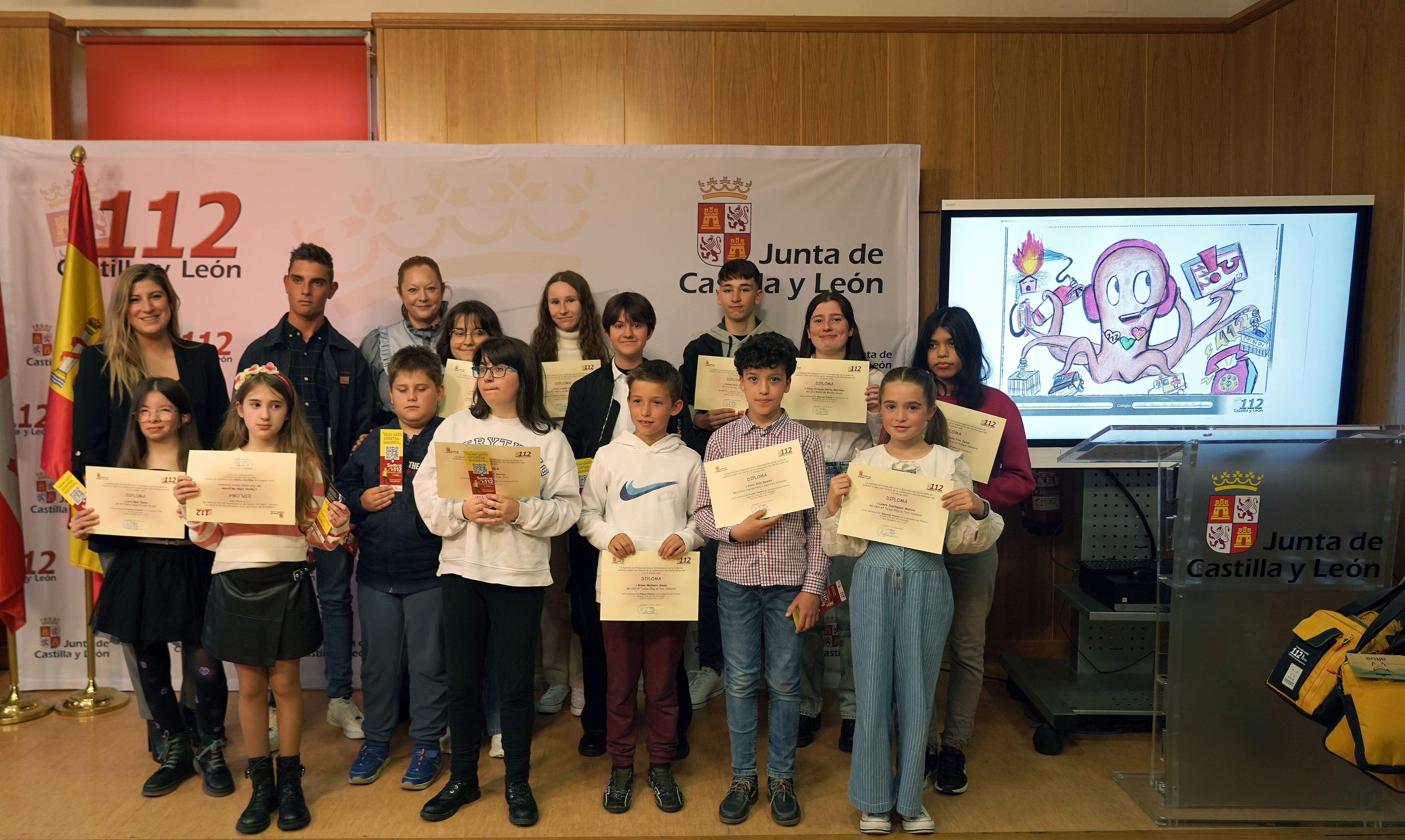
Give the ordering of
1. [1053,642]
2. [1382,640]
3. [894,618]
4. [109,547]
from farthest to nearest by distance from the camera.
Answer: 1. [1053,642]
2. [109,547]
3. [894,618]
4. [1382,640]

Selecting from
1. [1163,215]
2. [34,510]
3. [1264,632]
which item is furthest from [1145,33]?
[34,510]

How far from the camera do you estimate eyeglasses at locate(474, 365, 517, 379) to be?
8.98ft

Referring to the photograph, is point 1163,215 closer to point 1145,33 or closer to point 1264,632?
point 1145,33

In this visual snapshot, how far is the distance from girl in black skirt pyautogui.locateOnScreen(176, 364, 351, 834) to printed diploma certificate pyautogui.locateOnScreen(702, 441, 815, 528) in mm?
1172

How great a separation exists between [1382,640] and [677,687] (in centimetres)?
208

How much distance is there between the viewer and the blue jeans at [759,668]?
2711 mm

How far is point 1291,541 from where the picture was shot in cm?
275

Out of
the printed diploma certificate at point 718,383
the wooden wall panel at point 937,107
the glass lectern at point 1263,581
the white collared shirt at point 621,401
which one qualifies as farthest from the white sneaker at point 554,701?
the wooden wall panel at point 937,107

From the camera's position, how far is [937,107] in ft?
13.9

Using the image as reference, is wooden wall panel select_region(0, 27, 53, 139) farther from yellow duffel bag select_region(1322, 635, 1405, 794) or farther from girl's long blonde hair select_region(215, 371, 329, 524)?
yellow duffel bag select_region(1322, 635, 1405, 794)

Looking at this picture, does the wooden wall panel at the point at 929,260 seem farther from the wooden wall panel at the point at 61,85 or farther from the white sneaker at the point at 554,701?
the wooden wall panel at the point at 61,85

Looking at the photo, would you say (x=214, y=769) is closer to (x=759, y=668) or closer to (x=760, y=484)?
(x=759, y=668)

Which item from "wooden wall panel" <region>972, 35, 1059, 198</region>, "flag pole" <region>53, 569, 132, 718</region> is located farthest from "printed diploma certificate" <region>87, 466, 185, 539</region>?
"wooden wall panel" <region>972, 35, 1059, 198</region>

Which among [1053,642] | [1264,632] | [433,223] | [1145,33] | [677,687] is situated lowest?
[1053,642]
